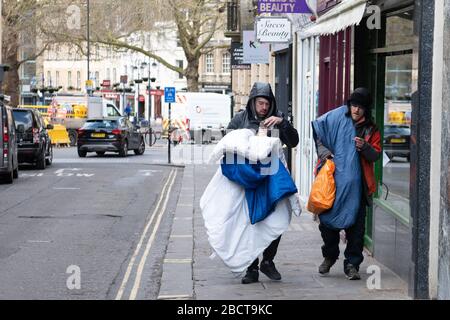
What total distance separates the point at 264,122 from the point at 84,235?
5192 mm

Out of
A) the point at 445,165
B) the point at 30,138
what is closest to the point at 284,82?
the point at 30,138

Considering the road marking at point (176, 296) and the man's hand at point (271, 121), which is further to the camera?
the man's hand at point (271, 121)

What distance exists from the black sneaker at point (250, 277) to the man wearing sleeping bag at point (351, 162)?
2.52 ft

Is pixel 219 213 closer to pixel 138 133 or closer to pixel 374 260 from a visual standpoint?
pixel 374 260

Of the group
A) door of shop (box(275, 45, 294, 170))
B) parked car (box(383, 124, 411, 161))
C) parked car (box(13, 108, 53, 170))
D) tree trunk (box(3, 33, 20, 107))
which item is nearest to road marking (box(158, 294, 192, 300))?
parked car (box(383, 124, 411, 161))

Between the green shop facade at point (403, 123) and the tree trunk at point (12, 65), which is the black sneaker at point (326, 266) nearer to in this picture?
the green shop facade at point (403, 123)

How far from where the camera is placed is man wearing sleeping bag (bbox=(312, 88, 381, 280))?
9.16 metres

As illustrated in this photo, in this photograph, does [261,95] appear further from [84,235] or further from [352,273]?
[84,235]

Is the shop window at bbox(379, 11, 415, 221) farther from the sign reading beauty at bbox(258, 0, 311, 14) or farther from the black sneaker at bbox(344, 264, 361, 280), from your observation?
the sign reading beauty at bbox(258, 0, 311, 14)

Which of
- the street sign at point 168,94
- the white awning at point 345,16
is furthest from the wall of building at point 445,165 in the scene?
the street sign at point 168,94

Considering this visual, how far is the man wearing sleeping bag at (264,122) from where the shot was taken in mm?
9086

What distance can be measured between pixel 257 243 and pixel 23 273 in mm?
2571

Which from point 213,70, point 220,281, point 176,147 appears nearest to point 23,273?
point 220,281

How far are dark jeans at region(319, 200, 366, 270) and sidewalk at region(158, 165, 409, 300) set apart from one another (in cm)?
21
